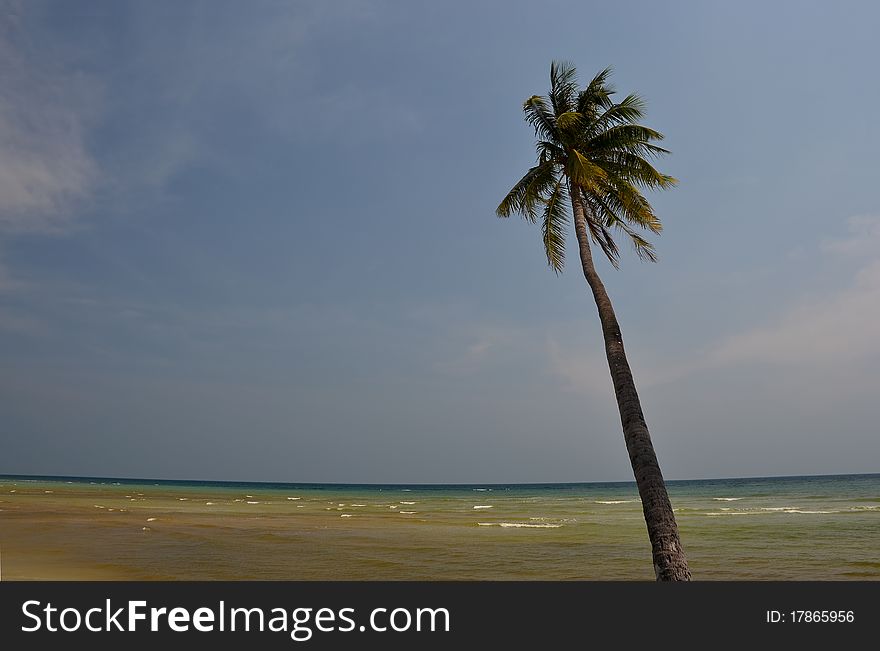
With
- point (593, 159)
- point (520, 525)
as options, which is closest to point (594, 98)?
point (593, 159)

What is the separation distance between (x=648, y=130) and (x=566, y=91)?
2.29m

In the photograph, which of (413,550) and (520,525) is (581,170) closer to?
(413,550)

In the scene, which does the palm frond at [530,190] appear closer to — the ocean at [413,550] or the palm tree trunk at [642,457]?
the palm tree trunk at [642,457]

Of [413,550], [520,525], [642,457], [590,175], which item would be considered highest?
[590,175]

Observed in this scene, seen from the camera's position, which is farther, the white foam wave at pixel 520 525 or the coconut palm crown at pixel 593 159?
the white foam wave at pixel 520 525

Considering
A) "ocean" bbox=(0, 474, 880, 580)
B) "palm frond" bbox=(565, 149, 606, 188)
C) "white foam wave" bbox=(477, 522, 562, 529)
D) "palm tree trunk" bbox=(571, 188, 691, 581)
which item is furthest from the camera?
"white foam wave" bbox=(477, 522, 562, 529)

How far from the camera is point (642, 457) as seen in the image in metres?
9.91

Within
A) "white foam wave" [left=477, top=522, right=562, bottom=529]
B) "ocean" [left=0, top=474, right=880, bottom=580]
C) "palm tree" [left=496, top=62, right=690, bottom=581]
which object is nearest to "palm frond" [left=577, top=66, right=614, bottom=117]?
"palm tree" [left=496, top=62, right=690, bottom=581]

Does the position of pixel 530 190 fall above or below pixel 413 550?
above

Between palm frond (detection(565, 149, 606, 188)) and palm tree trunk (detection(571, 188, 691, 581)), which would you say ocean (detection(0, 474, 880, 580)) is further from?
palm frond (detection(565, 149, 606, 188))

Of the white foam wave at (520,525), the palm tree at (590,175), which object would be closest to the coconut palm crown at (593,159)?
the palm tree at (590,175)

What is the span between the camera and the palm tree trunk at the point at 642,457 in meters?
8.98

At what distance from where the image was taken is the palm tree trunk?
29.5ft
